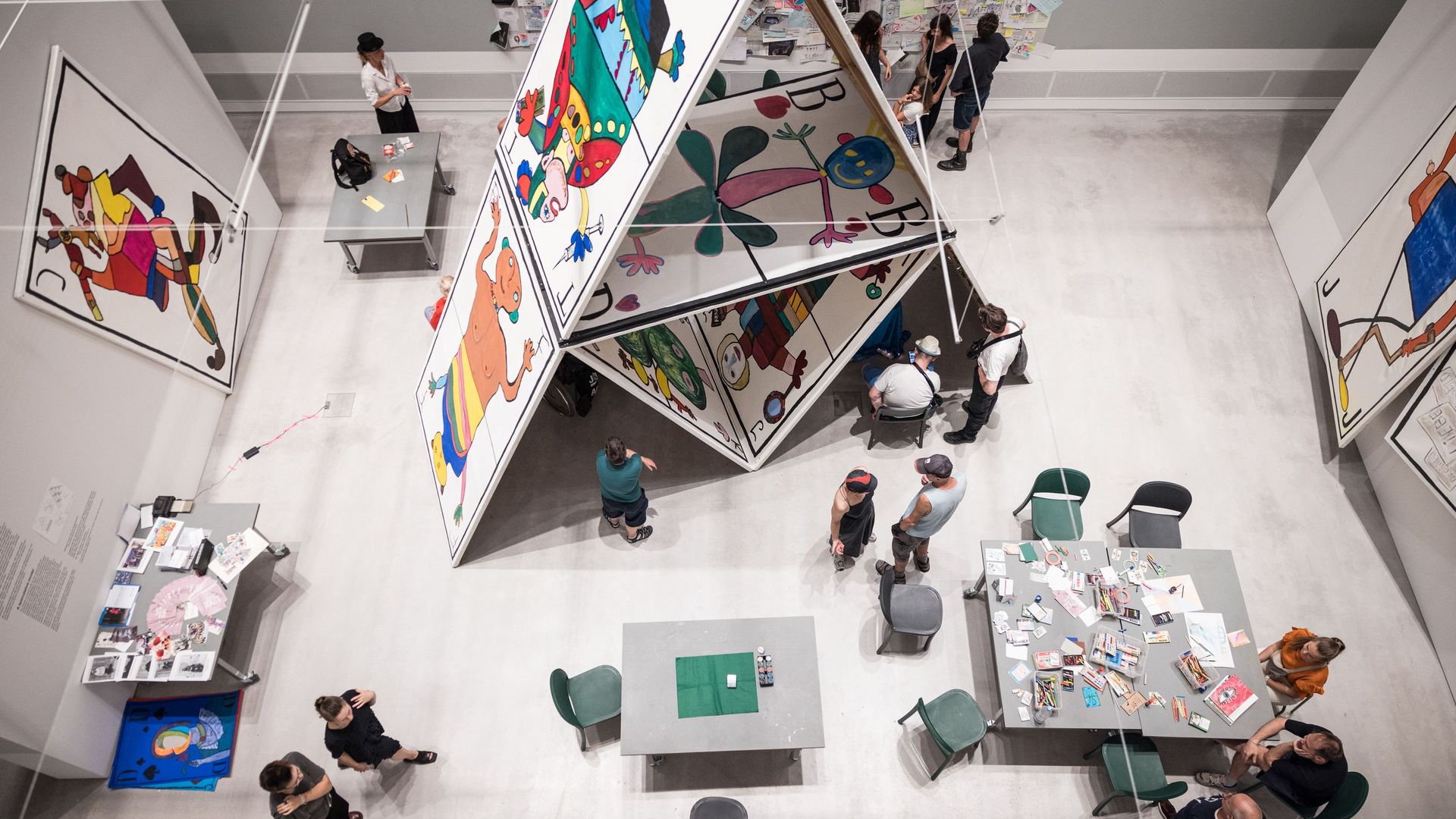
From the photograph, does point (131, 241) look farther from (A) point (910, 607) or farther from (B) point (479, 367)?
(A) point (910, 607)

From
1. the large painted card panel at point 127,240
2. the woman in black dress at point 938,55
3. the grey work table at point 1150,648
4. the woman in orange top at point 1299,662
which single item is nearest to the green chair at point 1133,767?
the grey work table at point 1150,648

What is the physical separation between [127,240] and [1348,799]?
796 cm

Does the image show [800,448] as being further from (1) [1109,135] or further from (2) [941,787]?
(1) [1109,135]

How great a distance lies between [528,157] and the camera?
533cm

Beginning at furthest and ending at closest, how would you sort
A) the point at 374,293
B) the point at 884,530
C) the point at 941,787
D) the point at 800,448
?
the point at 374,293 → the point at 800,448 → the point at 884,530 → the point at 941,787

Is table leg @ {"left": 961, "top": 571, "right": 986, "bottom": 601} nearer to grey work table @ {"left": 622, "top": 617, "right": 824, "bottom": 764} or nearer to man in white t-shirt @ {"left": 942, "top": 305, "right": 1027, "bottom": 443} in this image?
man in white t-shirt @ {"left": 942, "top": 305, "right": 1027, "bottom": 443}

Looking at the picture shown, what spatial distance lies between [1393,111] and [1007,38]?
3.11 m

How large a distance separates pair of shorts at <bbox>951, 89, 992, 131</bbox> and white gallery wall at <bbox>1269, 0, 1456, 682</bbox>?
270 centimetres

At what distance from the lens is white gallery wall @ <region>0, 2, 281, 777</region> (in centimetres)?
475

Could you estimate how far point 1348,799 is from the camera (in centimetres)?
453

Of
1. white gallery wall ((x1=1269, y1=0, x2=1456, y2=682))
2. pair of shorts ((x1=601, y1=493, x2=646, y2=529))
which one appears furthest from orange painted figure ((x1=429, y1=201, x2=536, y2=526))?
white gallery wall ((x1=1269, y1=0, x2=1456, y2=682))

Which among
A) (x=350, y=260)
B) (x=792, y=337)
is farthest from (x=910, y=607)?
(x=350, y=260)

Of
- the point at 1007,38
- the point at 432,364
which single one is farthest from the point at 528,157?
the point at 1007,38

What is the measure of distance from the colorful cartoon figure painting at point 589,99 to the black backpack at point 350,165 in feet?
7.82
